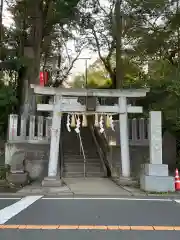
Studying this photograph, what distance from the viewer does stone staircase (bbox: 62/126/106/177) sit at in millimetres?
17234

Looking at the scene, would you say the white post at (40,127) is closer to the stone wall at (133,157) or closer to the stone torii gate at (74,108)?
the stone torii gate at (74,108)

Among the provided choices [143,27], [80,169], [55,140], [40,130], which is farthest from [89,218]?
[143,27]

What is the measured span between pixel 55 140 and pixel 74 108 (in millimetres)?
1663

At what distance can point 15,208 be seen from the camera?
31.6ft

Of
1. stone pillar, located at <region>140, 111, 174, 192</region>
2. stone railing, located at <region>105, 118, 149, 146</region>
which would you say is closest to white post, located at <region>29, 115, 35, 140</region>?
stone railing, located at <region>105, 118, 149, 146</region>

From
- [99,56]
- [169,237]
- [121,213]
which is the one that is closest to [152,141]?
[121,213]

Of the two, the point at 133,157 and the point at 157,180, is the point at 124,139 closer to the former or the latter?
the point at 157,180

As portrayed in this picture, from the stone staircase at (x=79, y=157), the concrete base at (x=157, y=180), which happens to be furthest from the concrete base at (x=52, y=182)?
the concrete base at (x=157, y=180)

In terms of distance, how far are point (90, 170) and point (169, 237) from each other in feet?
36.2

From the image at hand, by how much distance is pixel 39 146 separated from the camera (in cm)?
1747

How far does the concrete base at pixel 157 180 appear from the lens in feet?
43.7

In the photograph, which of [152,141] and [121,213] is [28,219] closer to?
[121,213]

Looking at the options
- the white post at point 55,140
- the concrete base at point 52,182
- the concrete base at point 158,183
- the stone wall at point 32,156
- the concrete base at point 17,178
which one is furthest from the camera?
the stone wall at point 32,156

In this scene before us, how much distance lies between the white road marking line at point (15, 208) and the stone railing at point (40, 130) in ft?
19.3
